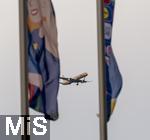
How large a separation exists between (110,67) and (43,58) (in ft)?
1.26

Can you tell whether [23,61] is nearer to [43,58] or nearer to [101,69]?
[43,58]

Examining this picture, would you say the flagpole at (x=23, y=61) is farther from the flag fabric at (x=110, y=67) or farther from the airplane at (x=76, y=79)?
the flag fabric at (x=110, y=67)

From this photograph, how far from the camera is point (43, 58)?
1793 millimetres

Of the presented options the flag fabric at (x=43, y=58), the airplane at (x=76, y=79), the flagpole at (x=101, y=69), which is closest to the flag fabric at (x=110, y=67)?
the flagpole at (x=101, y=69)

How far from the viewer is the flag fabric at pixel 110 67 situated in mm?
1886

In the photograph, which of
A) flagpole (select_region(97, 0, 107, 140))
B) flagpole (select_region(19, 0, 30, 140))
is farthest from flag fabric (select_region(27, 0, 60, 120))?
flagpole (select_region(97, 0, 107, 140))

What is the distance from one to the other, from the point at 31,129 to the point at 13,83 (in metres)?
0.26

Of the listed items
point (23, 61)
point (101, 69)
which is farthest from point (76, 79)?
point (23, 61)

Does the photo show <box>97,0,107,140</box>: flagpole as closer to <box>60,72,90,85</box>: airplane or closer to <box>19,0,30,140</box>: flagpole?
<box>60,72,90,85</box>: airplane

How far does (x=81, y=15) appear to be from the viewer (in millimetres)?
1836

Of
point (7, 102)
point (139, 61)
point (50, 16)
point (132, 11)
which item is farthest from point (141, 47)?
point (7, 102)

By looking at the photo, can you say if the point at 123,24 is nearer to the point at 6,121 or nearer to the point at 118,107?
the point at 118,107

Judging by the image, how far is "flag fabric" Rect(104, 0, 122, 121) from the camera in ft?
6.19

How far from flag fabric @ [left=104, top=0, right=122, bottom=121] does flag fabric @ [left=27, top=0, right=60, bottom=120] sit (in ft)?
0.93
